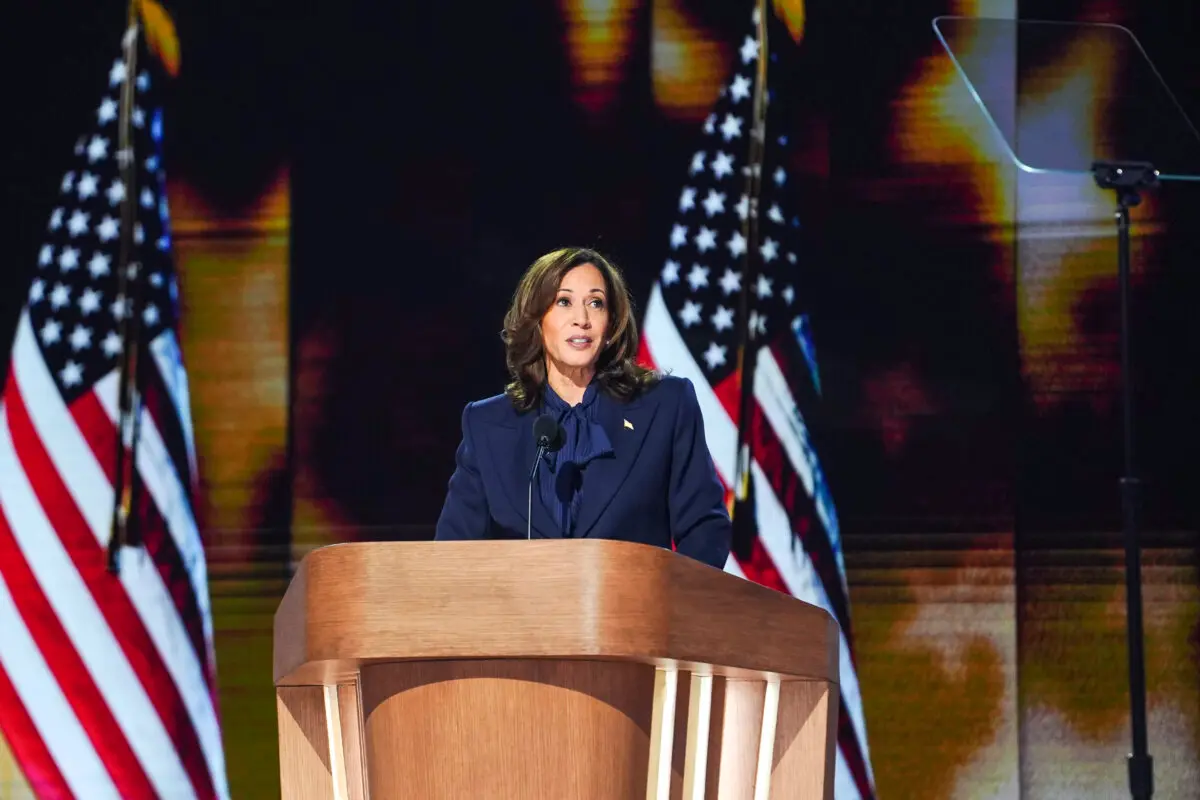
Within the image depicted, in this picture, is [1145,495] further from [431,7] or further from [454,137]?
[431,7]

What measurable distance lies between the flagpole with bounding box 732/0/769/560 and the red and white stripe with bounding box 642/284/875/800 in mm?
20

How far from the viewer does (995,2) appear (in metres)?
3.94

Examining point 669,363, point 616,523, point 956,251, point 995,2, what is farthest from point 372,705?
point 995,2

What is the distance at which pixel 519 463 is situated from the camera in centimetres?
220

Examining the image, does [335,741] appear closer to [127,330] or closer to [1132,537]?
[1132,537]

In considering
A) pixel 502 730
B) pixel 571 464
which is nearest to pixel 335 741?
pixel 502 730

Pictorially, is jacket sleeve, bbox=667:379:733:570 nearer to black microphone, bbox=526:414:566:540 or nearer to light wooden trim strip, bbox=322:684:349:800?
black microphone, bbox=526:414:566:540

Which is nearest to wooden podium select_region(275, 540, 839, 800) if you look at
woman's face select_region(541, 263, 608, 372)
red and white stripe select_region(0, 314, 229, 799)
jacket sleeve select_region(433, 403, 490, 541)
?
jacket sleeve select_region(433, 403, 490, 541)

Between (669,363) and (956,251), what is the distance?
2.69ft

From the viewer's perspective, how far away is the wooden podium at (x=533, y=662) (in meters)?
1.44

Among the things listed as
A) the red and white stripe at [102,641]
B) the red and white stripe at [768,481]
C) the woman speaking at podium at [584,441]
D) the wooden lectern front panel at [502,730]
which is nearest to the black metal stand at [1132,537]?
the red and white stripe at [768,481]

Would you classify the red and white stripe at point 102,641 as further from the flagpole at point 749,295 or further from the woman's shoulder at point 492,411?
the woman's shoulder at point 492,411

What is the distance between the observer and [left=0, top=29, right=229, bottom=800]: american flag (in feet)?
12.8

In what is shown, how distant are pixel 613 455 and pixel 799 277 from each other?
182 centimetres
